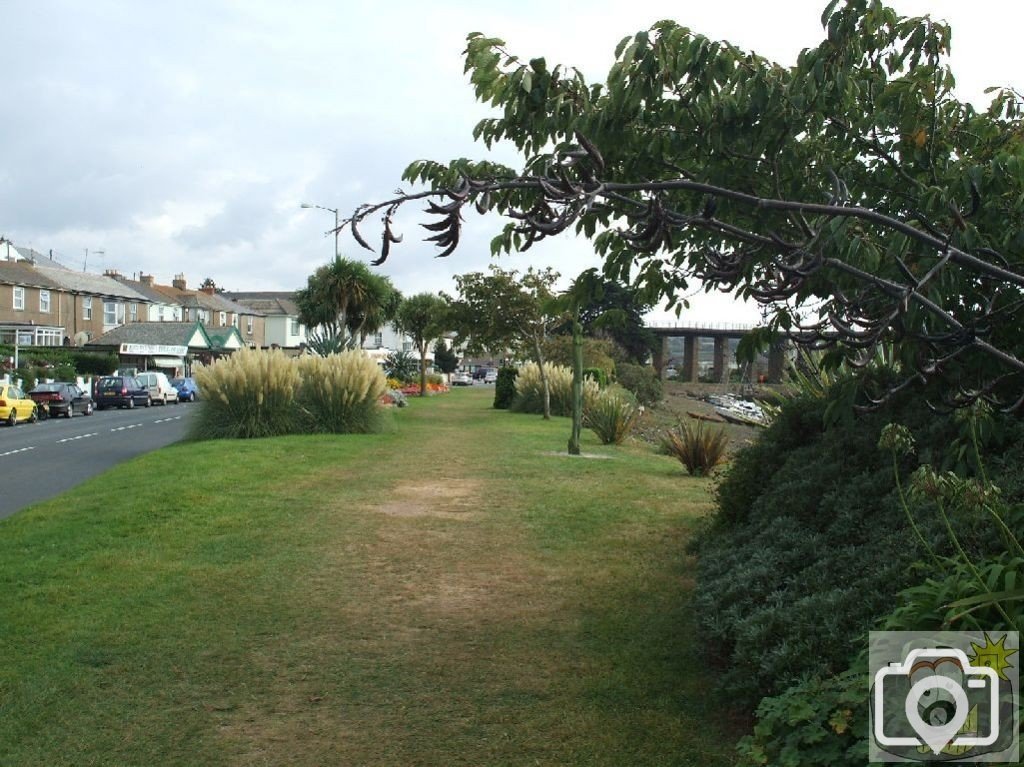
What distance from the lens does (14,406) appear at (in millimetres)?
31094

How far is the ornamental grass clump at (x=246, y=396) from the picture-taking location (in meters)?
21.2

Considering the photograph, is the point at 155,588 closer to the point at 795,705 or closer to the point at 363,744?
the point at 363,744

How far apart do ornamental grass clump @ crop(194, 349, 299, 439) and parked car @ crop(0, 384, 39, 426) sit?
41.5 ft

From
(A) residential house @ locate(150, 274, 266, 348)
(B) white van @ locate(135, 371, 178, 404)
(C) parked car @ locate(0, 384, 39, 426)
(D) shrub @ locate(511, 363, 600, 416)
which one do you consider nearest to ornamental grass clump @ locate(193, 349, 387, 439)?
(D) shrub @ locate(511, 363, 600, 416)

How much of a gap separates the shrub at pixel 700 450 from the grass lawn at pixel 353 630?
8.47ft

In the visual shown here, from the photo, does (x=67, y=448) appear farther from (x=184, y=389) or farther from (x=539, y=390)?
(x=184, y=389)

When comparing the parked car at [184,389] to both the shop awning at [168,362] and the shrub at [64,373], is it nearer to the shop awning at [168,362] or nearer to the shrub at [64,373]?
the shrub at [64,373]

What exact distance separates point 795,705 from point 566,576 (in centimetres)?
427

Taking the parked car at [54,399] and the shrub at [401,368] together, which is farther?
the shrub at [401,368]

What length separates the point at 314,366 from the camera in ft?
76.3

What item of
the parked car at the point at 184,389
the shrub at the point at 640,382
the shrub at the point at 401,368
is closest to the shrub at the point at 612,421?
the shrub at the point at 640,382

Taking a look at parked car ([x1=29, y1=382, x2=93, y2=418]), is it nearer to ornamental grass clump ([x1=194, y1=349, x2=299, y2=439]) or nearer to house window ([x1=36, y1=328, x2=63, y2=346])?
ornamental grass clump ([x1=194, y1=349, x2=299, y2=439])

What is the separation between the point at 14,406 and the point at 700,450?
25206mm

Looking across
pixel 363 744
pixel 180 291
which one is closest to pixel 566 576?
pixel 363 744
